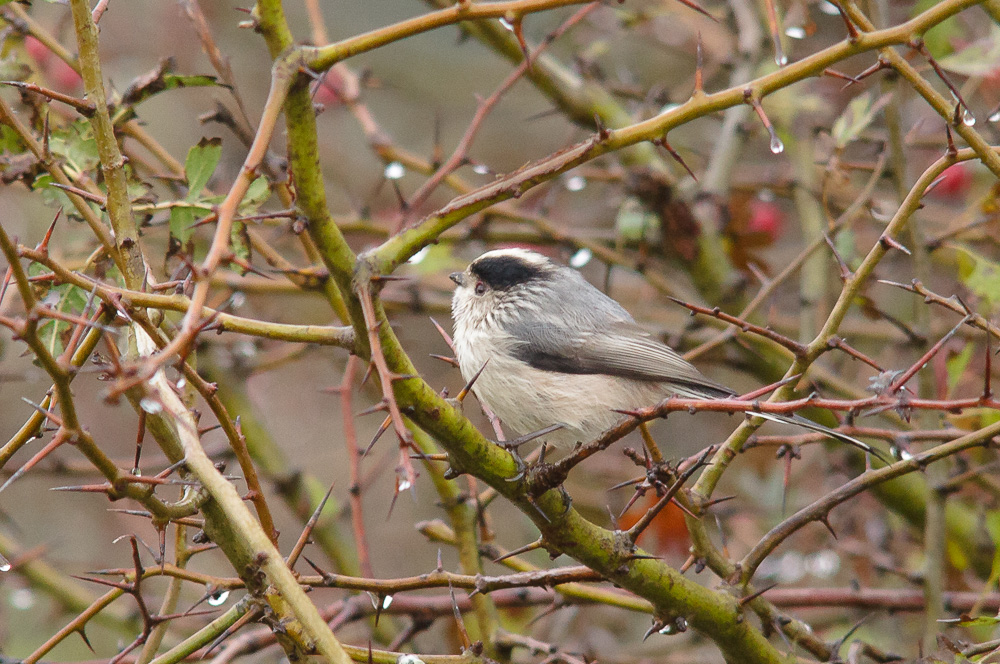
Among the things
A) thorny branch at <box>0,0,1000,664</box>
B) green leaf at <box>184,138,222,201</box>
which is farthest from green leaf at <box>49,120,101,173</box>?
green leaf at <box>184,138,222,201</box>

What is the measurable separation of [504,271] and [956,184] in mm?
2658

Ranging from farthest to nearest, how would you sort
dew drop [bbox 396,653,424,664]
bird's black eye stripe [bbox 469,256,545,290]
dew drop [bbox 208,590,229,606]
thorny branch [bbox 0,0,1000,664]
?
bird's black eye stripe [bbox 469,256,545,290]
dew drop [bbox 208,590,229,606]
dew drop [bbox 396,653,424,664]
thorny branch [bbox 0,0,1000,664]

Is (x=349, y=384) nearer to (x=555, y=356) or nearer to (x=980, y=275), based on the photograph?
(x=555, y=356)

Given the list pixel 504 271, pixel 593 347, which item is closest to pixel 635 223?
pixel 504 271

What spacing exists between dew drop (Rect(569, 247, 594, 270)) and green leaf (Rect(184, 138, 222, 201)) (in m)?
1.84

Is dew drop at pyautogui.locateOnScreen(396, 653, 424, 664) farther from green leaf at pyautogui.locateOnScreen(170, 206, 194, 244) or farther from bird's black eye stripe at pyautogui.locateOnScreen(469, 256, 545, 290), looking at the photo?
bird's black eye stripe at pyautogui.locateOnScreen(469, 256, 545, 290)

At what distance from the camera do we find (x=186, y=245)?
2211 millimetres

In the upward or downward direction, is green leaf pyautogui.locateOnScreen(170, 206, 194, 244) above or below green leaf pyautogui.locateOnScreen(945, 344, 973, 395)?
above

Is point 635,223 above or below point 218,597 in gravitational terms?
above

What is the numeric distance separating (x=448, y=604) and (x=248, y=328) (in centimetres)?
158

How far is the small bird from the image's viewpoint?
2.90 meters

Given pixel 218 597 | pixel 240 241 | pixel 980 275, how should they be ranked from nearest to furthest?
pixel 218 597, pixel 240 241, pixel 980 275

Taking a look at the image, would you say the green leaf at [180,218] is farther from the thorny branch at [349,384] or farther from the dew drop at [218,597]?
the dew drop at [218,597]

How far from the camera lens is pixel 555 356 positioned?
3.00m
